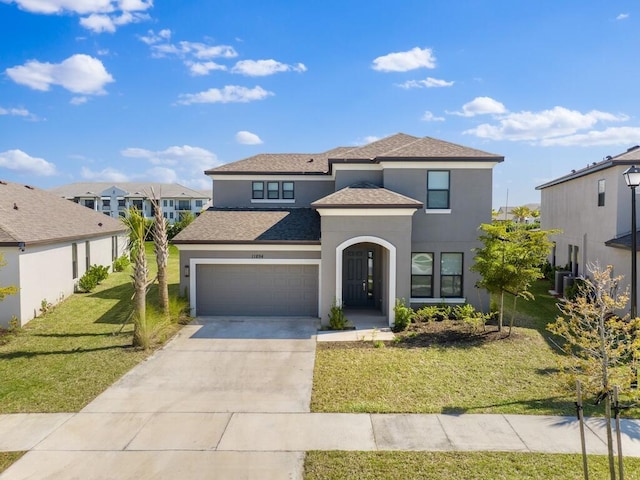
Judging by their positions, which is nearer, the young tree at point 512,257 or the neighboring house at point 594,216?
the young tree at point 512,257

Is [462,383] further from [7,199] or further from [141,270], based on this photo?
[7,199]

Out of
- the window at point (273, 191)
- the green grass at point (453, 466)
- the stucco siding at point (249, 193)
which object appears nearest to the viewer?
the green grass at point (453, 466)

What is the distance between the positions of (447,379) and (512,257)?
15.9 feet

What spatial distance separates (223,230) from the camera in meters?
16.8

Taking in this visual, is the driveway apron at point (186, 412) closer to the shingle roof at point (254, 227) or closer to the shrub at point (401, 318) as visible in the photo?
the shrub at point (401, 318)

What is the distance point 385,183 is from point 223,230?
6.47m

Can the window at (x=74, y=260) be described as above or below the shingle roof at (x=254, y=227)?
below

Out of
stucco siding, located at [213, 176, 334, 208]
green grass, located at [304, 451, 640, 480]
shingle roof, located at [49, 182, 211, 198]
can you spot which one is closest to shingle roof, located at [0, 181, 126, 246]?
stucco siding, located at [213, 176, 334, 208]

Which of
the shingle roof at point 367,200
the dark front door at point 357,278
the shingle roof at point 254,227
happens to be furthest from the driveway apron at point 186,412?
the shingle roof at point 367,200

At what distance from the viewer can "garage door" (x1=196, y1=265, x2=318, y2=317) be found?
→ 16.3 meters

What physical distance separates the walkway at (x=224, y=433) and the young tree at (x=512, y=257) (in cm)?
539

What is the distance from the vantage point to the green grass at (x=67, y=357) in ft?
29.8

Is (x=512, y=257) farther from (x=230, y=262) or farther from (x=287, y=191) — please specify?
(x=287, y=191)

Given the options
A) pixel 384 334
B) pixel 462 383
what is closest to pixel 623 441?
pixel 462 383
